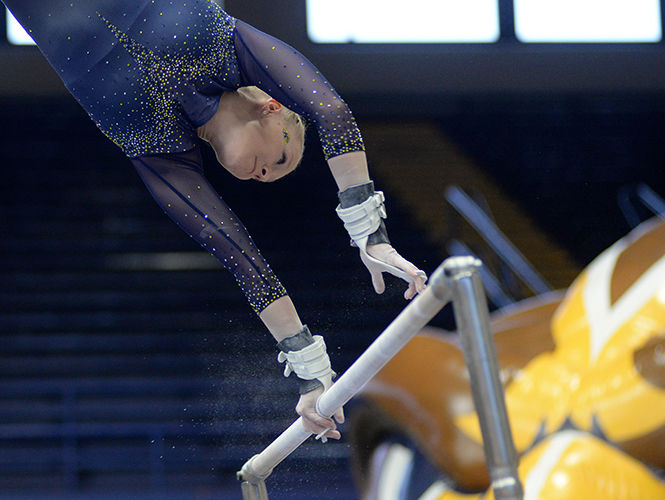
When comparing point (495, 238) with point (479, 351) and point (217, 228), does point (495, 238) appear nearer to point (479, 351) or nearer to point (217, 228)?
point (217, 228)

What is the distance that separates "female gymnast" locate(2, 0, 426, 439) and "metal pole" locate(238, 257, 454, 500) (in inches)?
4.0

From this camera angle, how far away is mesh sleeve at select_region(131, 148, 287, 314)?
2055mm

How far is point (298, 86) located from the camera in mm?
1936

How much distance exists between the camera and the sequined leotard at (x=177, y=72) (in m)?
1.95

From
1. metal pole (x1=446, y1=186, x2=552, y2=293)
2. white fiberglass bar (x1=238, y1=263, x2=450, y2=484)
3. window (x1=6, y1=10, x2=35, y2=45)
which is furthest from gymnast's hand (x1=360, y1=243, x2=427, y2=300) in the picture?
window (x1=6, y1=10, x2=35, y2=45)

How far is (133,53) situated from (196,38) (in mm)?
134

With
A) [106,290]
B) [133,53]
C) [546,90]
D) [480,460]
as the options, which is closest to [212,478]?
[106,290]

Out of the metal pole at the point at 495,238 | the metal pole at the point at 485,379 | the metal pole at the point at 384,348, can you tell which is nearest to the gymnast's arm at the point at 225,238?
the metal pole at the point at 384,348

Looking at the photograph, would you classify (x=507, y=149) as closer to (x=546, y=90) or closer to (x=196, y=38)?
(x=546, y=90)

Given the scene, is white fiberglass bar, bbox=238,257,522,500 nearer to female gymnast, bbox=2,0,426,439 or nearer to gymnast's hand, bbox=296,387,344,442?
female gymnast, bbox=2,0,426,439

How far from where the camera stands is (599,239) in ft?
22.0

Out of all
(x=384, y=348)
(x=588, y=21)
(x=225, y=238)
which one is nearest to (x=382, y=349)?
(x=384, y=348)

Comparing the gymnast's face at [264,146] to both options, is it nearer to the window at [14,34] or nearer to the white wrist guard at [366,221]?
the white wrist guard at [366,221]

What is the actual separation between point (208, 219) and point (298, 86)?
14.3 inches
